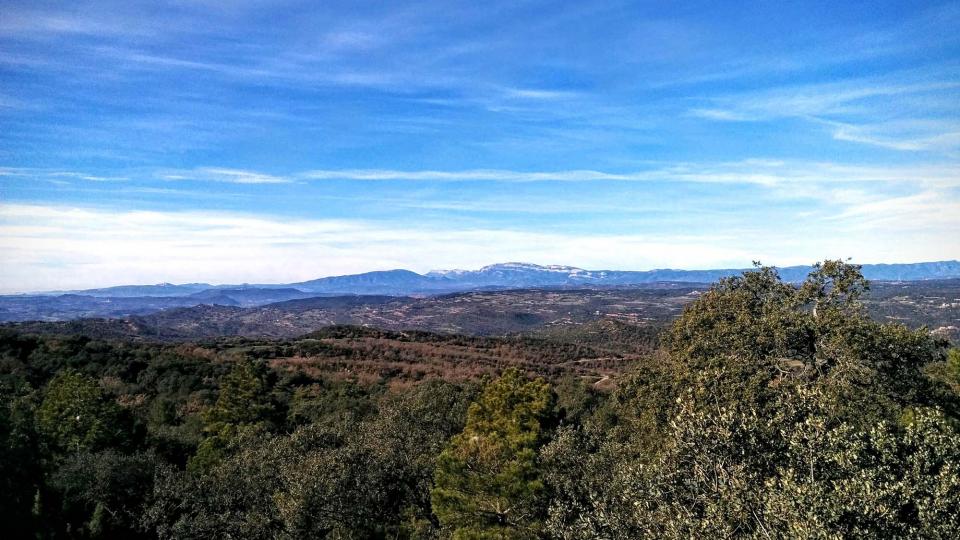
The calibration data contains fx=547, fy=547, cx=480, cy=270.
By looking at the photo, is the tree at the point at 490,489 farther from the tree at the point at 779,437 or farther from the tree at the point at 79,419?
the tree at the point at 79,419

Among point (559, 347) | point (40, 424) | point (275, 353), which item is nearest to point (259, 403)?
point (40, 424)

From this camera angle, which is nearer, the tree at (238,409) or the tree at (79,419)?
the tree at (79,419)

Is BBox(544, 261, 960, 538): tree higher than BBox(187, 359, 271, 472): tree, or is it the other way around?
BBox(544, 261, 960, 538): tree

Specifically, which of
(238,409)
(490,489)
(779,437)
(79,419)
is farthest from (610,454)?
(79,419)

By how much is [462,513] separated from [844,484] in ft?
53.3

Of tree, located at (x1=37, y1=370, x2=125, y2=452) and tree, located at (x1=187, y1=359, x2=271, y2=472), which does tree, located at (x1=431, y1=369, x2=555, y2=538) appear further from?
tree, located at (x1=37, y1=370, x2=125, y2=452)

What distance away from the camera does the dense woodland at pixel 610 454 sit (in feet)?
39.3

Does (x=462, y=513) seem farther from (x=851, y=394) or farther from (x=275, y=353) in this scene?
(x=275, y=353)

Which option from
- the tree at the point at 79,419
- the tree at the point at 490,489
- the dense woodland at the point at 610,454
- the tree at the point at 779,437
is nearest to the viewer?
the tree at the point at 779,437

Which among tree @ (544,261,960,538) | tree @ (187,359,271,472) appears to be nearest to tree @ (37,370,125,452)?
tree @ (187,359,271,472)

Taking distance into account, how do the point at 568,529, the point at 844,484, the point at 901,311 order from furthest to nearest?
1. the point at 901,311
2. the point at 568,529
3. the point at 844,484

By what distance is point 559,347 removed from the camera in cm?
14375

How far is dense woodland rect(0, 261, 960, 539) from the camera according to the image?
12.0 m

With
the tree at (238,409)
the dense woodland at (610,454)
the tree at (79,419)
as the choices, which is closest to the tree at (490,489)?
the dense woodland at (610,454)
